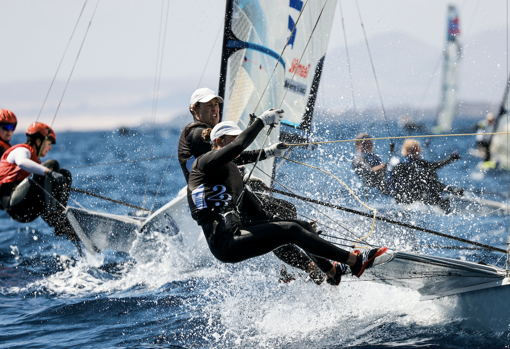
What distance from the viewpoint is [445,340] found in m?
2.98

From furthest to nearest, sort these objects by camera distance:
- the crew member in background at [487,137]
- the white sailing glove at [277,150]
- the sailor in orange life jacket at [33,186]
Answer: the crew member in background at [487,137], the sailor in orange life jacket at [33,186], the white sailing glove at [277,150]

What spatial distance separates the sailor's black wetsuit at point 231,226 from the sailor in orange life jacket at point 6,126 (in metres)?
3.26

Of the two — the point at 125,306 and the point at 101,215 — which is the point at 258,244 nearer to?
the point at 125,306

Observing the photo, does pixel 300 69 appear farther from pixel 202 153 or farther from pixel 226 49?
pixel 202 153

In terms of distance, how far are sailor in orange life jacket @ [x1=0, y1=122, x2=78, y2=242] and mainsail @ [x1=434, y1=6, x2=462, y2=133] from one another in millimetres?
27114

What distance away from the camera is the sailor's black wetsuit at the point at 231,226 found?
9.64 ft

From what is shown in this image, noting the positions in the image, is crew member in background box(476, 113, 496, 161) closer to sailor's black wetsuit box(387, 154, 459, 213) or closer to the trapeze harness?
sailor's black wetsuit box(387, 154, 459, 213)

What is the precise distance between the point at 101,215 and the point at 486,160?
40.5ft

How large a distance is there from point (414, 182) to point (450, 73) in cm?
2604

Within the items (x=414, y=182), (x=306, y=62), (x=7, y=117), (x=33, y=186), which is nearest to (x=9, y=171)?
(x=33, y=186)

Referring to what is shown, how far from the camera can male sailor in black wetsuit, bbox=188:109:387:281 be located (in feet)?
9.64

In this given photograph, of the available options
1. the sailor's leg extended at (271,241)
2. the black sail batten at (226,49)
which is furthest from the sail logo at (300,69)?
the sailor's leg extended at (271,241)

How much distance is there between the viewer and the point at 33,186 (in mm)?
5105

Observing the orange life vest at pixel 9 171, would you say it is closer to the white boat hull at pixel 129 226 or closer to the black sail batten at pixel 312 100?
the white boat hull at pixel 129 226
